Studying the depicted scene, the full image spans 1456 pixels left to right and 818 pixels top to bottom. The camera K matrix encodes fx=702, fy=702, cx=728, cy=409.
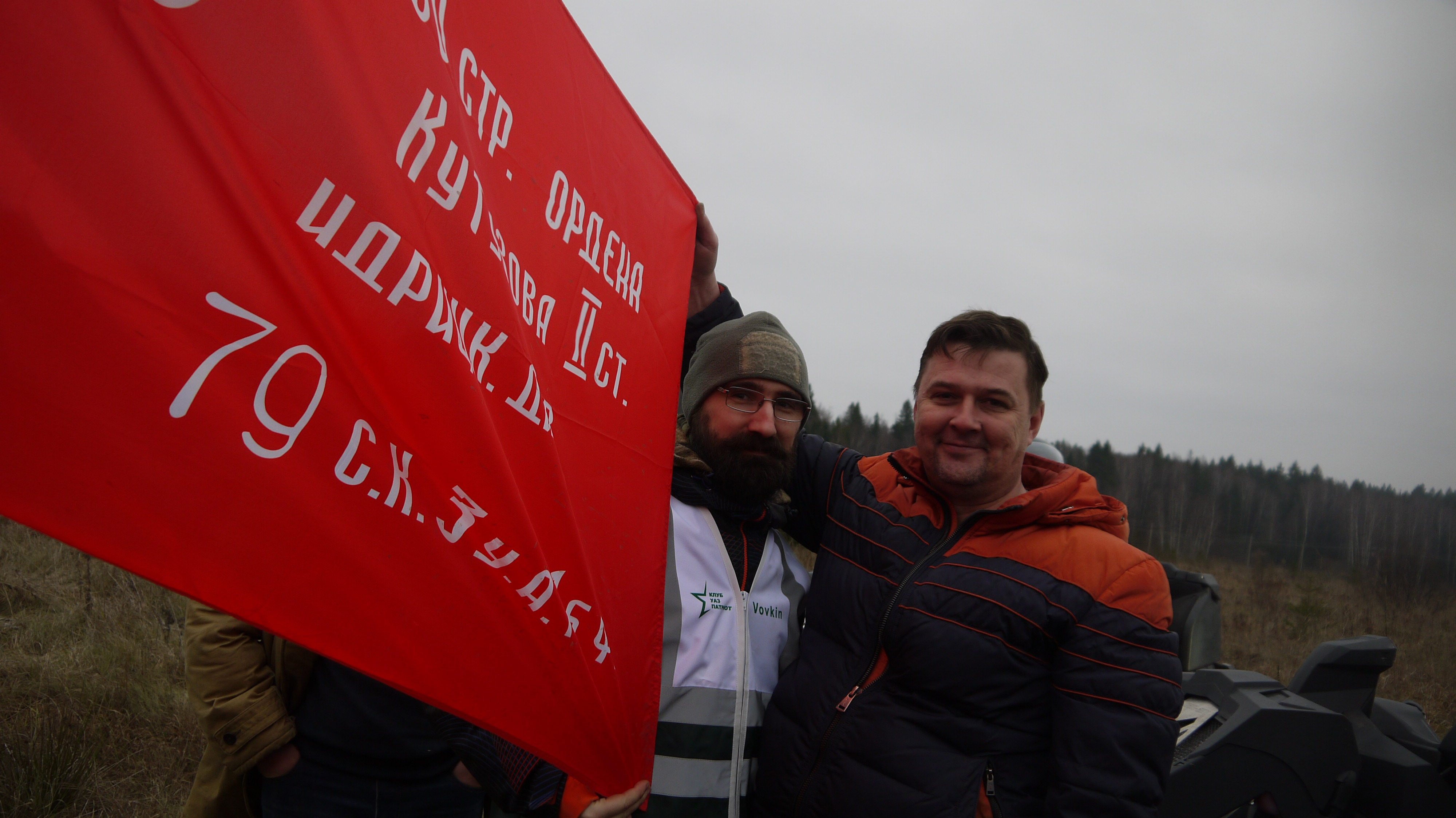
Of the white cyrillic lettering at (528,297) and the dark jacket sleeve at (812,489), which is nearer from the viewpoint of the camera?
the white cyrillic lettering at (528,297)

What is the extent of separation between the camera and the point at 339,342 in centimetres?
95

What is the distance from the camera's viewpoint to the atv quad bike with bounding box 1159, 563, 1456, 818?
104 inches

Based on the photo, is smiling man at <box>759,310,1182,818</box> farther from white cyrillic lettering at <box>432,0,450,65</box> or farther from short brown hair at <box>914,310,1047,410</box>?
white cyrillic lettering at <box>432,0,450,65</box>

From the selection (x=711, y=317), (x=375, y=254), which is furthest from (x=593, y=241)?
(x=711, y=317)

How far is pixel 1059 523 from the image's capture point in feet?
6.16

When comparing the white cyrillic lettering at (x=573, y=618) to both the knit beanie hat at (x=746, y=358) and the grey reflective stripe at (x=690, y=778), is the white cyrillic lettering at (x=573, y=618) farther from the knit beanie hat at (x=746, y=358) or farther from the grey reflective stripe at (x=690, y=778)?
the knit beanie hat at (x=746, y=358)

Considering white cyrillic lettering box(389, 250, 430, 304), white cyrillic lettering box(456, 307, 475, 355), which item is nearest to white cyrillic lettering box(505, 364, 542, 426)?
white cyrillic lettering box(456, 307, 475, 355)

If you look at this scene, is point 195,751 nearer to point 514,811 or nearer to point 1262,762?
point 514,811

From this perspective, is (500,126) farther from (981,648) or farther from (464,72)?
(981,648)

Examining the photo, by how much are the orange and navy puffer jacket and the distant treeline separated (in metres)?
30.5

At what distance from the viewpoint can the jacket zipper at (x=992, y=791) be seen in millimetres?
1672

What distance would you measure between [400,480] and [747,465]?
4.03ft

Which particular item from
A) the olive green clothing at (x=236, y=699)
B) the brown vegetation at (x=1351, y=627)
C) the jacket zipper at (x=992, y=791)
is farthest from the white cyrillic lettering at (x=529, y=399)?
the brown vegetation at (x=1351, y=627)

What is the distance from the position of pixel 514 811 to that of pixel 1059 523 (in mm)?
1493
